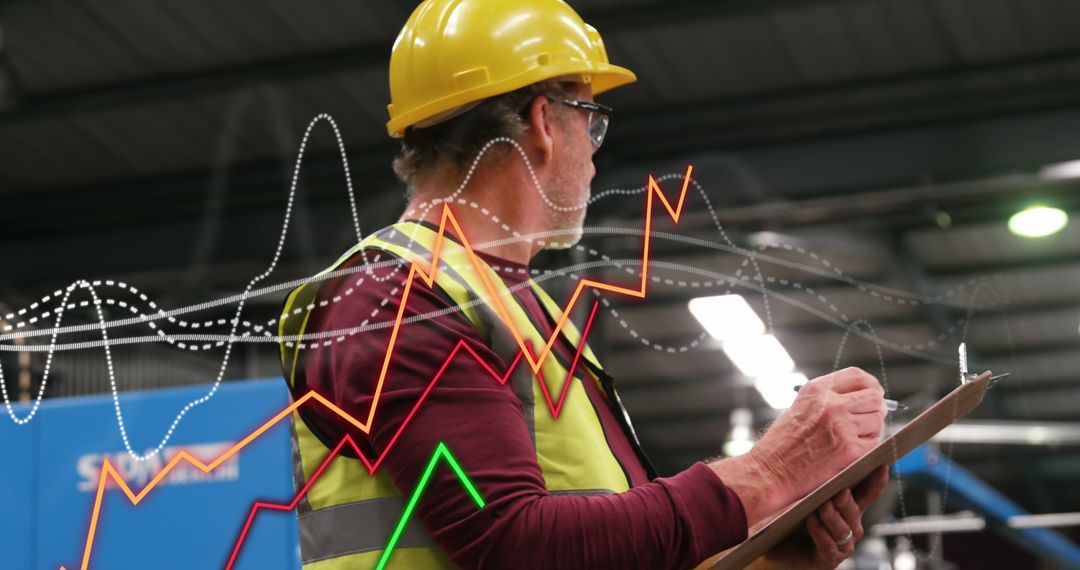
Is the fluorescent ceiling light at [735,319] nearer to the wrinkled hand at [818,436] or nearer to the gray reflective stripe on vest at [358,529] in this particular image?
the wrinkled hand at [818,436]

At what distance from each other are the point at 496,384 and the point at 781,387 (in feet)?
17.2

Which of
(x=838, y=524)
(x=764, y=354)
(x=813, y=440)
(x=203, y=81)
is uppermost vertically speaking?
(x=203, y=81)

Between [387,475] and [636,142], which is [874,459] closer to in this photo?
[387,475]

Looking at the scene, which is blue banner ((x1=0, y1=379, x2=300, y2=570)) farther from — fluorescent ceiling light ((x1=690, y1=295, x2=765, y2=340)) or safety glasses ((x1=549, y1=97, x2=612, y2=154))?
fluorescent ceiling light ((x1=690, y1=295, x2=765, y2=340))

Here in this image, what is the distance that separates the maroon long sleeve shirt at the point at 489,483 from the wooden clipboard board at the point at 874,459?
4cm

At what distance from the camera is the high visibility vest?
1610 mm

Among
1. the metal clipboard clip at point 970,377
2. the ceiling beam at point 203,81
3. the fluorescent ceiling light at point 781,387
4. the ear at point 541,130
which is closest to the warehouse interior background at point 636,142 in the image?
the ceiling beam at point 203,81

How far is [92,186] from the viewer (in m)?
9.21

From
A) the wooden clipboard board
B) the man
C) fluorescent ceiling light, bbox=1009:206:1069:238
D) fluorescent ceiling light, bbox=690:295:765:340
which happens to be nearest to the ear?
the man

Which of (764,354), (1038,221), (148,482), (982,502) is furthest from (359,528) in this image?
(1038,221)

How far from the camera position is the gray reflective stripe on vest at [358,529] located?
1.59 m

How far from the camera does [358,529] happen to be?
1.62 m

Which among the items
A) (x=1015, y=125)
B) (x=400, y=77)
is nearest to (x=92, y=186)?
(x=1015, y=125)

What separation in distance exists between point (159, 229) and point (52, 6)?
5.97 feet
